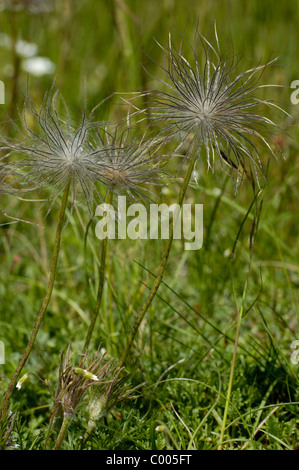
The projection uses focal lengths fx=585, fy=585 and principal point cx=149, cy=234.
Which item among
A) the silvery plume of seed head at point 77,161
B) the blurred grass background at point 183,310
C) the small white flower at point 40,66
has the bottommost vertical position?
the blurred grass background at point 183,310

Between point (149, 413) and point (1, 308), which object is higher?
point (1, 308)

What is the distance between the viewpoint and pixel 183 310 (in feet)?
7.54

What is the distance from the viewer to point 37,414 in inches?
70.2

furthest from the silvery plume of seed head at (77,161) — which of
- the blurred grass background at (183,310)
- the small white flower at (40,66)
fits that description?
the small white flower at (40,66)

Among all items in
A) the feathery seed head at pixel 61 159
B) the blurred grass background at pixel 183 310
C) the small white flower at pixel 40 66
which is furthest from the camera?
the small white flower at pixel 40 66

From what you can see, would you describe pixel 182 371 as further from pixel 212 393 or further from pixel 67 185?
pixel 67 185

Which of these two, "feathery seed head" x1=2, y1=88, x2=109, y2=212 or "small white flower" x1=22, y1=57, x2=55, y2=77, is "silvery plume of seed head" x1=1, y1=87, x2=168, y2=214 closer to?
"feathery seed head" x1=2, y1=88, x2=109, y2=212

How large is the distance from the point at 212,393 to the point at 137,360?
0.24 metres

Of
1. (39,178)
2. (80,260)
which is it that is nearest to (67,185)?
(39,178)

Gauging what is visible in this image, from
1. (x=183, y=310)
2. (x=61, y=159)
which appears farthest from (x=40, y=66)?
(x=61, y=159)

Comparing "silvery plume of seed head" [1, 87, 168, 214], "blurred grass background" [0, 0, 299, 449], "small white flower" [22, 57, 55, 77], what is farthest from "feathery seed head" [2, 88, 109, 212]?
"small white flower" [22, 57, 55, 77]

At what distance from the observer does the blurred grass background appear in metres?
1.58

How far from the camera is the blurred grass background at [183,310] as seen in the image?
1585mm

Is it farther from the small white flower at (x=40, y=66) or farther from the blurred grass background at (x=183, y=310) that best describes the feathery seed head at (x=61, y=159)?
the small white flower at (x=40, y=66)
